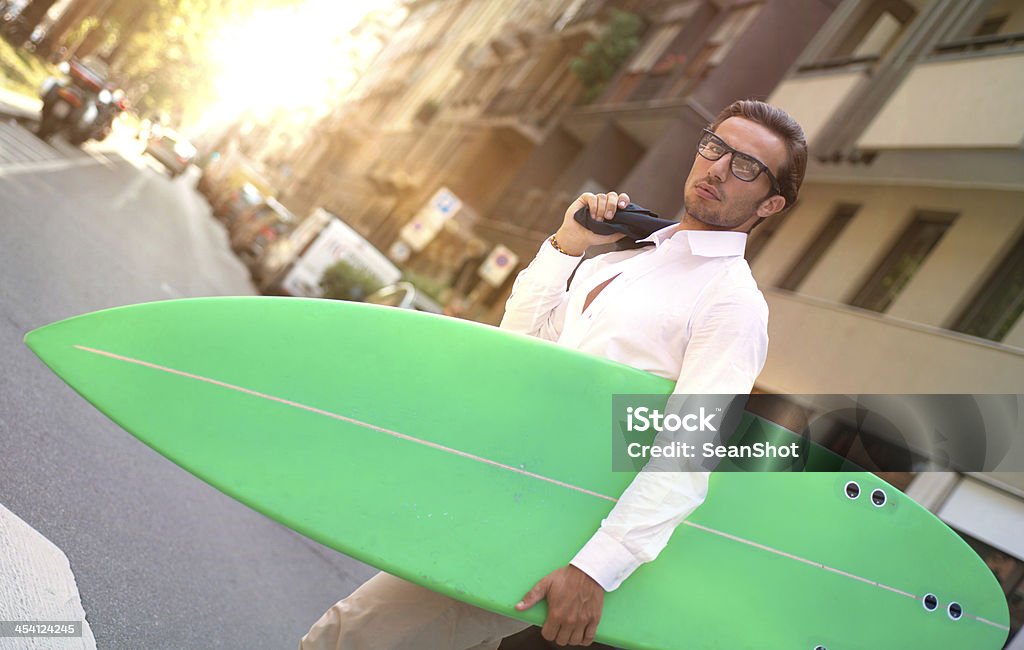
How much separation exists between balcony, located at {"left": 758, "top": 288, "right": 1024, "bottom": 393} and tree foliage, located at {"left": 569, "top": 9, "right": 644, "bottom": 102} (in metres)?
13.0

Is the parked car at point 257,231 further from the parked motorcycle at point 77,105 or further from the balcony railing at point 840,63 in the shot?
the balcony railing at point 840,63

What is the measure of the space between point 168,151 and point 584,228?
38024 millimetres

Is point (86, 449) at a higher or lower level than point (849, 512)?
lower

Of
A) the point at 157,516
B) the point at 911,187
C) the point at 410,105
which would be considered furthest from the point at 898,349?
the point at 410,105

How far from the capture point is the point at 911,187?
15.3m

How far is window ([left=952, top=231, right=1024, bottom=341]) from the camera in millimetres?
12578

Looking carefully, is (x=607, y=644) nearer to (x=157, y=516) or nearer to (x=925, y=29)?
(x=157, y=516)

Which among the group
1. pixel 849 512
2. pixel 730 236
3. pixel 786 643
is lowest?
pixel 786 643

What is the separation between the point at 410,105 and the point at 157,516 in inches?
1764

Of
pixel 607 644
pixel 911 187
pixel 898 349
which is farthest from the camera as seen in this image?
pixel 911 187

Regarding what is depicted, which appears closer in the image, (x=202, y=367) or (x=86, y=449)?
(x=202, y=367)

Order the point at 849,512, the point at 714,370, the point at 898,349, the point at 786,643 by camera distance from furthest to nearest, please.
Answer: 1. the point at 898,349
2. the point at 849,512
3. the point at 786,643
4. the point at 714,370

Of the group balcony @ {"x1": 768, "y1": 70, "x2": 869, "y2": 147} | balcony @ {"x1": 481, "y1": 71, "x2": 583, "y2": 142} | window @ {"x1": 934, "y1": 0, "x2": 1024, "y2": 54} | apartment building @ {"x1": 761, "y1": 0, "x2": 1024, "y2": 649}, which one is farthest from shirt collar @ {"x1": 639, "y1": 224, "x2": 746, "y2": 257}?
balcony @ {"x1": 481, "y1": 71, "x2": 583, "y2": 142}

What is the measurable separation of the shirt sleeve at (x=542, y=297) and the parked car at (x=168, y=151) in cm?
3704
